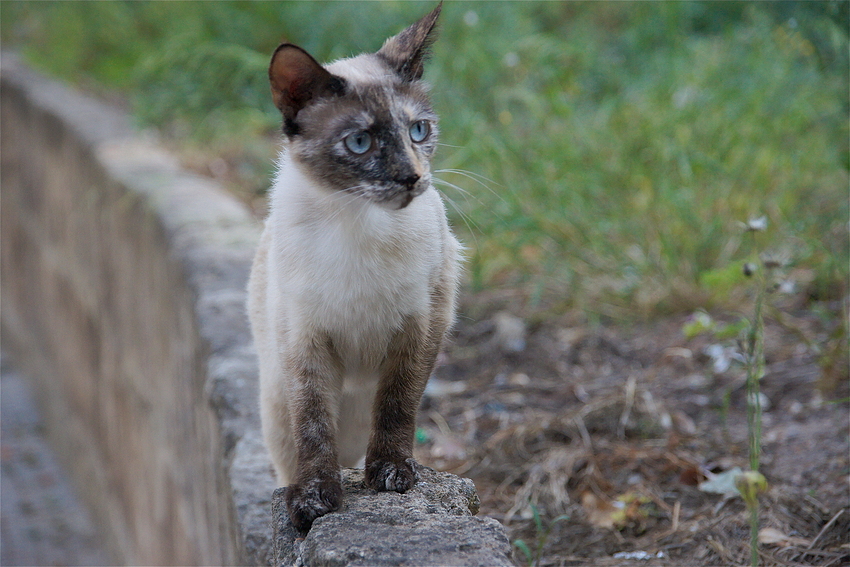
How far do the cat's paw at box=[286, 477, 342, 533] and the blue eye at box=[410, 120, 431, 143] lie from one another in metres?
0.81

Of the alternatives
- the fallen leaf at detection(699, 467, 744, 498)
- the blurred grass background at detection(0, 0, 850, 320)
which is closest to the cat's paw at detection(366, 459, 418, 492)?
the fallen leaf at detection(699, 467, 744, 498)

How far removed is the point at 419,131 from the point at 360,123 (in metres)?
0.17

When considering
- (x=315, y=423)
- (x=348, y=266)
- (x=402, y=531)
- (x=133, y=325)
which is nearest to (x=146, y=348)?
(x=133, y=325)

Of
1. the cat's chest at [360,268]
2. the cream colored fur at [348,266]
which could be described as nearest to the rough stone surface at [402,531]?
the cream colored fur at [348,266]

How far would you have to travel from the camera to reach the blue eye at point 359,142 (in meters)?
1.87

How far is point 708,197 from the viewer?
4.25 m

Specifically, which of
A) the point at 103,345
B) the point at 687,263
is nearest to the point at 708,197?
the point at 687,263

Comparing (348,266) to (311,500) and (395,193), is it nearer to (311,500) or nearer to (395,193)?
(395,193)

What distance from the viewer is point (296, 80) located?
1.94 m

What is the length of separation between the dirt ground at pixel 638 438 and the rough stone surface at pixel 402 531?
54 centimetres

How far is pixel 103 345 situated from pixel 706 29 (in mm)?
4885

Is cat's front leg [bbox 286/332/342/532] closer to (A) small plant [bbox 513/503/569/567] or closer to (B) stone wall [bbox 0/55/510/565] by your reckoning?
(B) stone wall [bbox 0/55/510/565]

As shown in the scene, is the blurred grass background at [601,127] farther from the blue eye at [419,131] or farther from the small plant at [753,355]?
the blue eye at [419,131]

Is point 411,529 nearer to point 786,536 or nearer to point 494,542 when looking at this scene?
point 494,542
